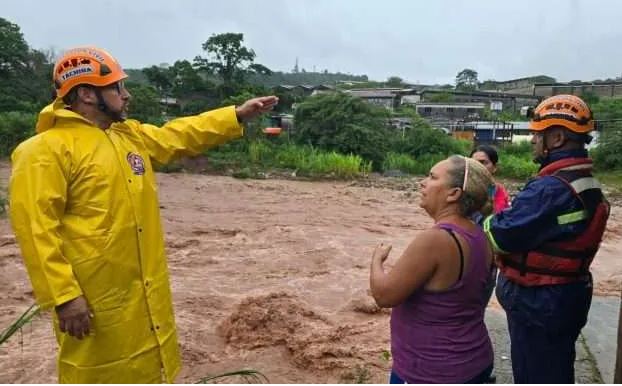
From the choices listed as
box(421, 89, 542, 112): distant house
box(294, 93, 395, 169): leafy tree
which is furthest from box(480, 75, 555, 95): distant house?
box(294, 93, 395, 169): leafy tree

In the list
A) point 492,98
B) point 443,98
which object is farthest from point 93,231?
point 492,98

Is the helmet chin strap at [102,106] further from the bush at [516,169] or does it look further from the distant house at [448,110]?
the distant house at [448,110]

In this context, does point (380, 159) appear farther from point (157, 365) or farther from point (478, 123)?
point (157, 365)

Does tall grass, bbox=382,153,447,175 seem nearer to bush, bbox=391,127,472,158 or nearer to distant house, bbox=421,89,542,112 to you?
bush, bbox=391,127,472,158

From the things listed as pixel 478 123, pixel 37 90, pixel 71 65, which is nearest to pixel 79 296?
pixel 71 65

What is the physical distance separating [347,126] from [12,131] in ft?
35.7

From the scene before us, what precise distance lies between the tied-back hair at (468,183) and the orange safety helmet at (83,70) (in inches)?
51.2

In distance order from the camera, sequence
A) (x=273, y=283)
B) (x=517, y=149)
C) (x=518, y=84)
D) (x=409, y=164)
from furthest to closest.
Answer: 1. (x=518, y=84)
2. (x=517, y=149)
3. (x=409, y=164)
4. (x=273, y=283)

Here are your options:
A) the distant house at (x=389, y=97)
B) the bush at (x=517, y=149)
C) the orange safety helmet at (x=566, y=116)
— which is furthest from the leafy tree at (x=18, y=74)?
the orange safety helmet at (x=566, y=116)

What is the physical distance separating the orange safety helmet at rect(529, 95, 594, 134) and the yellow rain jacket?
154 centimetres

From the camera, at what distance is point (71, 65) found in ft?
7.42

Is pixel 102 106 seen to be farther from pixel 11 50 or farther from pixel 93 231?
pixel 11 50

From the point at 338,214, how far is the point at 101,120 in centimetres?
1100

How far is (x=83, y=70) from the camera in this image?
2.25m
